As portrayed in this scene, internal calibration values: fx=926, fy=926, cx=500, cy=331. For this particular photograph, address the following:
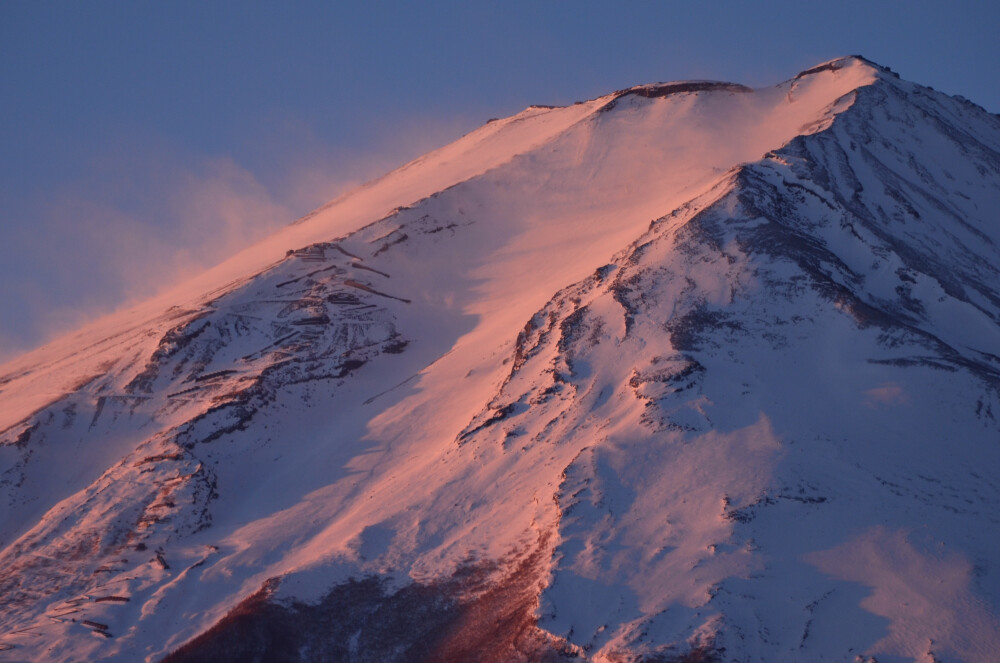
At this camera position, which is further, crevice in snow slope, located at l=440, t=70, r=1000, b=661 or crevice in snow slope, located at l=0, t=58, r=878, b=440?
crevice in snow slope, located at l=0, t=58, r=878, b=440

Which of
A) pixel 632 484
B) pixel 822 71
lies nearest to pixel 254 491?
pixel 632 484

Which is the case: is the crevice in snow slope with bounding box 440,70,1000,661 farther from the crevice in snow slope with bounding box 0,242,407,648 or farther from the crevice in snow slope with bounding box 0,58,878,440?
the crevice in snow slope with bounding box 0,242,407,648

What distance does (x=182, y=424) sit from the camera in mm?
30922

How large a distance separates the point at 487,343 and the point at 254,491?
9.80 metres

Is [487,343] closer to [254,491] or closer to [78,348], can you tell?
[254,491]

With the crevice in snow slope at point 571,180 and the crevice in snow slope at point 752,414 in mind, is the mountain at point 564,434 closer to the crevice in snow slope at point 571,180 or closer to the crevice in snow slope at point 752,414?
the crevice in snow slope at point 752,414

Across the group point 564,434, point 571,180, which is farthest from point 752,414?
point 571,180

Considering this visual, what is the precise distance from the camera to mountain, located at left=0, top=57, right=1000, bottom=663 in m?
20.6

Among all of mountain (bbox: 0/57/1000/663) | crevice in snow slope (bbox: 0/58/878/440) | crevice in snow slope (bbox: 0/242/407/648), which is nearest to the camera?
mountain (bbox: 0/57/1000/663)

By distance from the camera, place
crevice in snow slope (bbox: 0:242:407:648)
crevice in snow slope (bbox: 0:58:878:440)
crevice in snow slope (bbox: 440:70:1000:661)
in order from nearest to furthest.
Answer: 1. crevice in snow slope (bbox: 440:70:1000:661)
2. crevice in snow slope (bbox: 0:242:407:648)
3. crevice in snow slope (bbox: 0:58:878:440)

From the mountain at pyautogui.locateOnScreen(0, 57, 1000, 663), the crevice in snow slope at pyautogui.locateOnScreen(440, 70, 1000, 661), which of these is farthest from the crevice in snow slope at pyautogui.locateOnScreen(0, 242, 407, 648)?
the crevice in snow slope at pyautogui.locateOnScreen(440, 70, 1000, 661)

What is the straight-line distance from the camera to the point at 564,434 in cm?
2598

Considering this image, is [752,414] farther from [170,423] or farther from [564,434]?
[170,423]

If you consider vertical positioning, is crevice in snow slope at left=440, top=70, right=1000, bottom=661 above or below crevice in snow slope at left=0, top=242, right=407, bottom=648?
below
